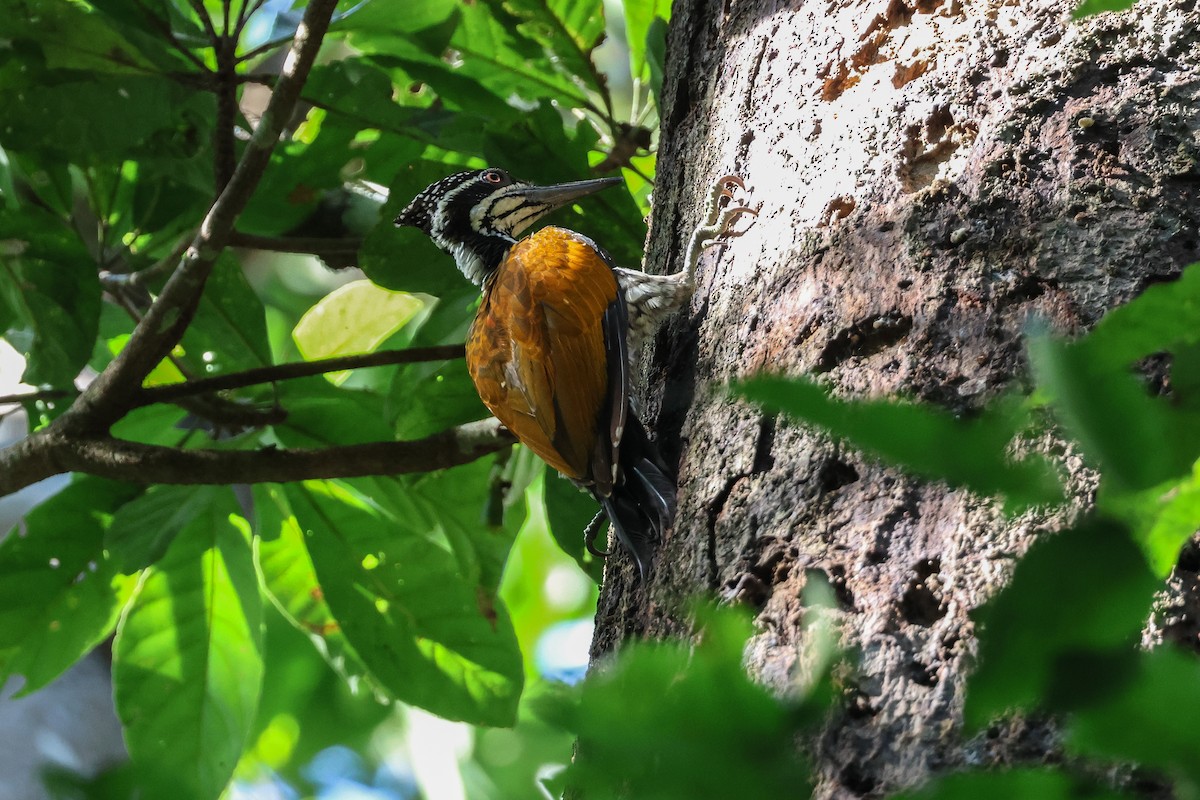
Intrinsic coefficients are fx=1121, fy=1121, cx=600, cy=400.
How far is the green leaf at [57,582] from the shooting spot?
119 inches

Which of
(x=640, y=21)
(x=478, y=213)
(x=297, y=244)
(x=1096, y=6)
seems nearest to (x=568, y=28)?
(x=640, y=21)

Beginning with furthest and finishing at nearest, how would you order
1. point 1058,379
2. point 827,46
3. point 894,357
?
point 827,46 → point 894,357 → point 1058,379

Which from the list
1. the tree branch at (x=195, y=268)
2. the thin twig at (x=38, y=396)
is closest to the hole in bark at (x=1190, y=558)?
the tree branch at (x=195, y=268)

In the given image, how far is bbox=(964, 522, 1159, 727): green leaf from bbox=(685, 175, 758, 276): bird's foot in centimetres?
158

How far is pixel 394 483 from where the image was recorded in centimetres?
318

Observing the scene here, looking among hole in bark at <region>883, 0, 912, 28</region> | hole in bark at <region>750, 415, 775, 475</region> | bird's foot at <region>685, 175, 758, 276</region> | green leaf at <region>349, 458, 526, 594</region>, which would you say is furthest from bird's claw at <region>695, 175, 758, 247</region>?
green leaf at <region>349, 458, 526, 594</region>

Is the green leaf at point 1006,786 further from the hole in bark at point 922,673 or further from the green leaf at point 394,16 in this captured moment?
the green leaf at point 394,16

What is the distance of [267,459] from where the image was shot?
9.09 feet

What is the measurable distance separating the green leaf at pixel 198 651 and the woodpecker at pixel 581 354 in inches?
43.1

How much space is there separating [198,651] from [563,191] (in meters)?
1.66

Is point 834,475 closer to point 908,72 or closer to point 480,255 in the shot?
point 908,72

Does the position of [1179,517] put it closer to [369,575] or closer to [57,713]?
[369,575]

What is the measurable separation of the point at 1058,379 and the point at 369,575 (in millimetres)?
2831

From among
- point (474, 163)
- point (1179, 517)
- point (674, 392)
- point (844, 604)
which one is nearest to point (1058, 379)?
point (1179, 517)
